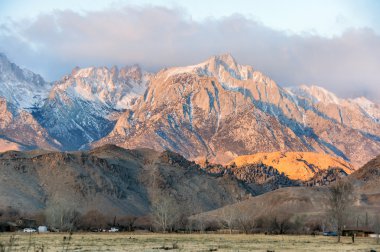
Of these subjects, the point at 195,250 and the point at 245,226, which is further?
the point at 245,226

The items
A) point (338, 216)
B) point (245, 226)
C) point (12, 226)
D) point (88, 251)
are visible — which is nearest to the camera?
point (88, 251)

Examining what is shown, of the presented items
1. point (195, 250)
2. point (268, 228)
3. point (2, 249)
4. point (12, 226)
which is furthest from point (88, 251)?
point (268, 228)

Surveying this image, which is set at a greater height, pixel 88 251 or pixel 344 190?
pixel 344 190

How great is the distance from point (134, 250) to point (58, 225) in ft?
413

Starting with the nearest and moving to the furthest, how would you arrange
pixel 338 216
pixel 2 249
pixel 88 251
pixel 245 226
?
pixel 2 249, pixel 88 251, pixel 338 216, pixel 245 226

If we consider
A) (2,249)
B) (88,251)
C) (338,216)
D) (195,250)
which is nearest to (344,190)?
(338,216)

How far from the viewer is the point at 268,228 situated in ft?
636

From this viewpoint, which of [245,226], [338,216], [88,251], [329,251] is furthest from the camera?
[245,226]

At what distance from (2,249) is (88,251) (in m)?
37.7

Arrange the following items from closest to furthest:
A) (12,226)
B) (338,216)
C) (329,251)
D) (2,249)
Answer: (2,249), (329,251), (338,216), (12,226)

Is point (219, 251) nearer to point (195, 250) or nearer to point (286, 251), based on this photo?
point (195, 250)

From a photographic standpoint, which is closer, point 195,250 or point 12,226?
point 195,250

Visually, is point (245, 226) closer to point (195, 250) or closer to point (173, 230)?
point (173, 230)

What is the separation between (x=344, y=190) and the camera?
120 meters
